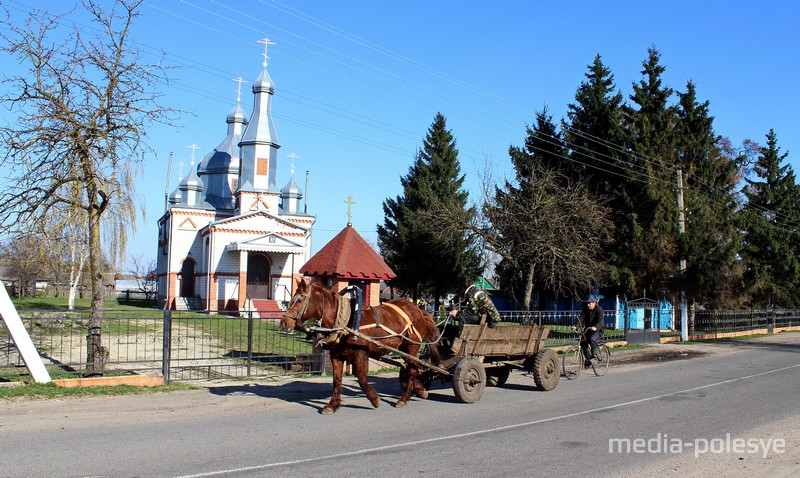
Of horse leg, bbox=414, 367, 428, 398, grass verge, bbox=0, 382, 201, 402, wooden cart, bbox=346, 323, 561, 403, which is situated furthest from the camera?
horse leg, bbox=414, 367, 428, 398

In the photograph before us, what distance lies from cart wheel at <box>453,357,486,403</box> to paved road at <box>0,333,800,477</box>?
9.4 inches

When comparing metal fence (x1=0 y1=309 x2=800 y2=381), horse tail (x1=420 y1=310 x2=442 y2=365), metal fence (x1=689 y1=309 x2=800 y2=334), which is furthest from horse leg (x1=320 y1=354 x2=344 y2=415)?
metal fence (x1=689 y1=309 x2=800 y2=334)

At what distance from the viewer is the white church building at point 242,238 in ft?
144

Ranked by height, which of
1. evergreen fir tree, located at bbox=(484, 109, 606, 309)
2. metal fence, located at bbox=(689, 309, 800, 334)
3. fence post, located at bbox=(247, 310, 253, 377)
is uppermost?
evergreen fir tree, located at bbox=(484, 109, 606, 309)

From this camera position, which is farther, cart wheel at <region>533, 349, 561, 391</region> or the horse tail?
cart wheel at <region>533, 349, 561, 391</region>

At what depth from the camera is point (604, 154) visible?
3531cm

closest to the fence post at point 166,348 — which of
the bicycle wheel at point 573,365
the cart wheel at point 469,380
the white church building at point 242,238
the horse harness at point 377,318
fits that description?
the horse harness at point 377,318

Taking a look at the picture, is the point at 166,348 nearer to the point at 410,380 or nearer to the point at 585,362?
the point at 410,380

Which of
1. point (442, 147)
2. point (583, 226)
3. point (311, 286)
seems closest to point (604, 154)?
point (583, 226)

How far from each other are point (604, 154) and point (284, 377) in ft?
85.9

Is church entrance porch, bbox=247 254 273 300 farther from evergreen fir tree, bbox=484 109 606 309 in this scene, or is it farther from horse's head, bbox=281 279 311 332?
horse's head, bbox=281 279 311 332

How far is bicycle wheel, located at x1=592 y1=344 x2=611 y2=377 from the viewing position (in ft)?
52.3

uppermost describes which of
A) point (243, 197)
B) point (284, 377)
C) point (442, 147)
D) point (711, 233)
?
point (442, 147)

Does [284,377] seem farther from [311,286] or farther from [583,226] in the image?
[583,226]
